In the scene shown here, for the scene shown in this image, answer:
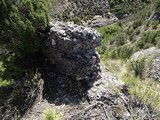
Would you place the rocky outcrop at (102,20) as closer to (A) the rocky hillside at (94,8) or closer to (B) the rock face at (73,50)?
(A) the rocky hillside at (94,8)

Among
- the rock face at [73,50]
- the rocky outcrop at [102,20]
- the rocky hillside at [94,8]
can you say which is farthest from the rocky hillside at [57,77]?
the rocky hillside at [94,8]

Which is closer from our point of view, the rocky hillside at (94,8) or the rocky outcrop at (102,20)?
the rocky outcrop at (102,20)

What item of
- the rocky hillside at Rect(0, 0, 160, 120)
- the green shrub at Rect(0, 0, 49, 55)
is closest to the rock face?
the rocky hillside at Rect(0, 0, 160, 120)

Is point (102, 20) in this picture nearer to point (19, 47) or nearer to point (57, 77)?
point (57, 77)

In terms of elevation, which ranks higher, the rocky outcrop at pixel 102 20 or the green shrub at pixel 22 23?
the rocky outcrop at pixel 102 20

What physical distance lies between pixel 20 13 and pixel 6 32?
50 cm

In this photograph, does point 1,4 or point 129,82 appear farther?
Answer: point 129,82

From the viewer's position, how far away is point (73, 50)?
18.6ft

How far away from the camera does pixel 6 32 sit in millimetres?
5398

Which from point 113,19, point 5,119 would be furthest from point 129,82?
point 113,19

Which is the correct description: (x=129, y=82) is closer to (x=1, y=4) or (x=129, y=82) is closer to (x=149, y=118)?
(x=149, y=118)

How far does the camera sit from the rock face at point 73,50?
5.59 m

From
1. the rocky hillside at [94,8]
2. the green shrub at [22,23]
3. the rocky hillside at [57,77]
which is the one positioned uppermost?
the rocky hillside at [94,8]

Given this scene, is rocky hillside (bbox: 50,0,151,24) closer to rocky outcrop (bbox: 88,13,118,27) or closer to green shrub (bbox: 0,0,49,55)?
rocky outcrop (bbox: 88,13,118,27)
